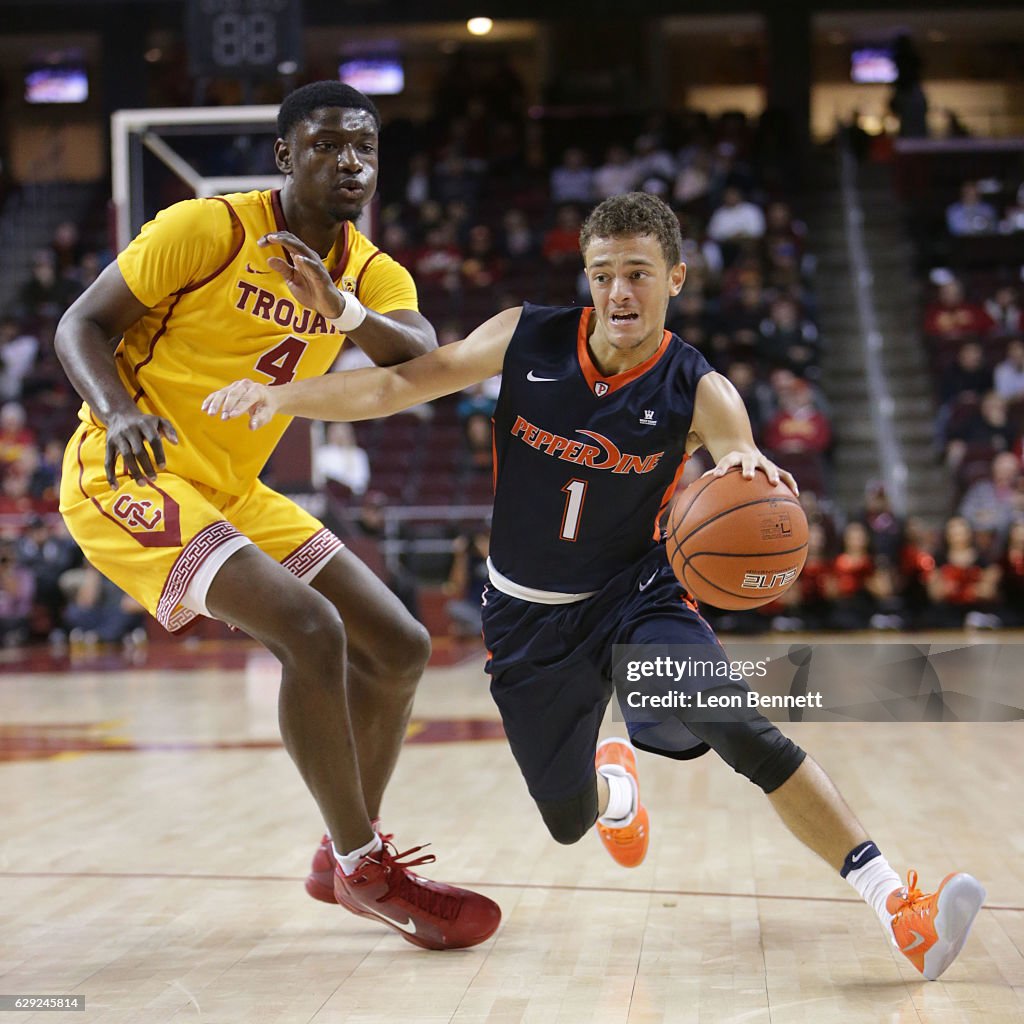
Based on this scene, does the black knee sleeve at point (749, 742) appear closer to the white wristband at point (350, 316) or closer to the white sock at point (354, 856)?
the white sock at point (354, 856)

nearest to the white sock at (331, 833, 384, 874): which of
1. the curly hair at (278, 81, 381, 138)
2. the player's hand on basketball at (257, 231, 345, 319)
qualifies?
the player's hand on basketball at (257, 231, 345, 319)

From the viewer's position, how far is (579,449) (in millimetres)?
3422

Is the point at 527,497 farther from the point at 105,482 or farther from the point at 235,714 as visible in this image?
the point at 235,714

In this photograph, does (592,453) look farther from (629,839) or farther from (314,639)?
(629,839)

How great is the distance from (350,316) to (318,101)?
560 millimetres

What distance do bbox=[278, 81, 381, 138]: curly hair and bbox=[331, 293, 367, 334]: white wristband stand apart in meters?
0.48

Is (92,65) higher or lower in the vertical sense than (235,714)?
higher

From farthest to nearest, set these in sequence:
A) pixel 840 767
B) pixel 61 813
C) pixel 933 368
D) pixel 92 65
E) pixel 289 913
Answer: pixel 92 65
pixel 933 368
pixel 840 767
pixel 61 813
pixel 289 913

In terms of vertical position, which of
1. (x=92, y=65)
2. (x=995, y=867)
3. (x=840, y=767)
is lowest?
(x=840, y=767)

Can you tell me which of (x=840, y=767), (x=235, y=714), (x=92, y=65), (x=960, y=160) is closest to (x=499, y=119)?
(x=960, y=160)

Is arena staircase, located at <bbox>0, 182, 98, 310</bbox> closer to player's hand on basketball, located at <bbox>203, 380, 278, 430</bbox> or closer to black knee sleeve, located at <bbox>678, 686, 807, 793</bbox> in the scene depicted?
player's hand on basketball, located at <bbox>203, 380, 278, 430</bbox>

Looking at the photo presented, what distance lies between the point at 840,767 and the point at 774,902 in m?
2.35

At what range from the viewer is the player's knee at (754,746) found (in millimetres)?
3043

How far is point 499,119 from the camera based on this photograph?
1883cm
